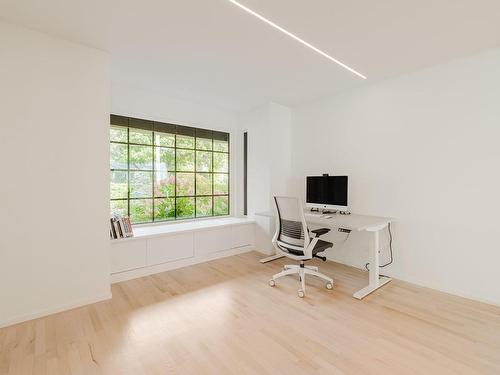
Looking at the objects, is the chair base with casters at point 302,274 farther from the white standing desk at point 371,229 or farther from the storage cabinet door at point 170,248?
the storage cabinet door at point 170,248

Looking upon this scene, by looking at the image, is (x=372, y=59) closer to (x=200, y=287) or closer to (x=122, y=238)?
(x=200, y=287)

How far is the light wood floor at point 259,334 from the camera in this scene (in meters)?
1.70

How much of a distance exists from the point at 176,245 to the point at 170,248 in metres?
0.09

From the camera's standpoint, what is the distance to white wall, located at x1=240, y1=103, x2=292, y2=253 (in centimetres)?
425

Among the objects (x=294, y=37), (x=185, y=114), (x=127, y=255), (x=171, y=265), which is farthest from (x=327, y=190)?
(x=127, y=255)

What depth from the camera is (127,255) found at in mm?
3188
